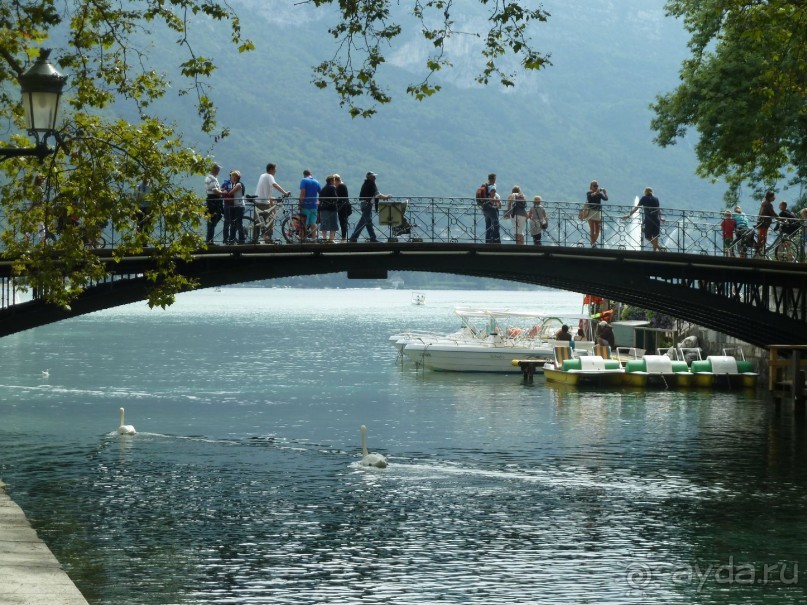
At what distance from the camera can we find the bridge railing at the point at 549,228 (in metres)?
38.9

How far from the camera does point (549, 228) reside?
4225 centimetres

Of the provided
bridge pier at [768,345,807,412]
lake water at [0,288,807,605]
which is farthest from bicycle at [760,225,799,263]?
lake water at [0,288,807,605]

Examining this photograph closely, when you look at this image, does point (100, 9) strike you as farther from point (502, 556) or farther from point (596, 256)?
point (596, 256)

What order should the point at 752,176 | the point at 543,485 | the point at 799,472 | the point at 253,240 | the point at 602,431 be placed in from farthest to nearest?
the point at 752,176, the point at 602,431, the point at 253,240, the point at 799,472, the point at 543,485

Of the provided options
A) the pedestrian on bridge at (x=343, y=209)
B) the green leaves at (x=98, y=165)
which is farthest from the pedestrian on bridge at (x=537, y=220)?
the green leaves at (x=98, y=165)

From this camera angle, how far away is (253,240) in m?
37.3

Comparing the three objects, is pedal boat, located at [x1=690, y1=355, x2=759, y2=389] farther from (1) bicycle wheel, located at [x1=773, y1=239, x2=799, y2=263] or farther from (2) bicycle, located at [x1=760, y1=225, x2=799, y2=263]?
(1) bicycle wheel, located at [x1=773, y1=239, x2=799, y2=263]

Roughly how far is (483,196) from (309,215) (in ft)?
19.8

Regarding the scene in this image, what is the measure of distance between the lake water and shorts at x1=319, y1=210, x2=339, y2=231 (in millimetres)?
6084

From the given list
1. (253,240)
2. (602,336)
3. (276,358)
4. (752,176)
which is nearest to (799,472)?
(253,240)

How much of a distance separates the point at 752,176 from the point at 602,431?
2102 cm

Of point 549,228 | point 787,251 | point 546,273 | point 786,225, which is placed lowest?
point 546,273

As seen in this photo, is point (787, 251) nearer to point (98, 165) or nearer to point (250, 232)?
point (250, 232)

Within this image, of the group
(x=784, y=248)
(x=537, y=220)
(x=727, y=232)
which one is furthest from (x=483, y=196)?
(x=784, y=248)
